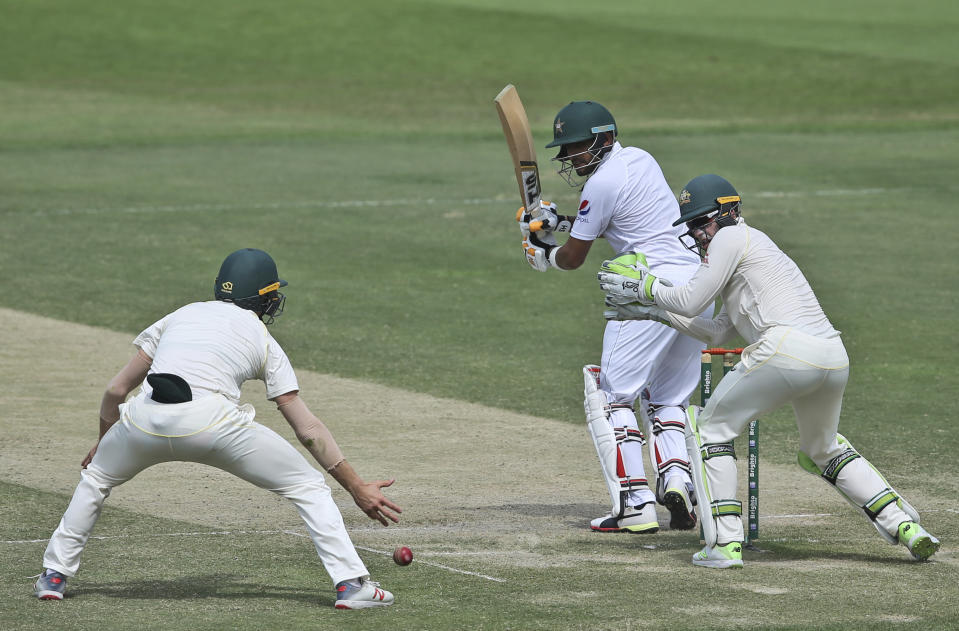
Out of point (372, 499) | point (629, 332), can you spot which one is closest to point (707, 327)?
point (629, 332)

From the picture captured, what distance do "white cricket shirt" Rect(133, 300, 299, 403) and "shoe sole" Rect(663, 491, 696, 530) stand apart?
274cm

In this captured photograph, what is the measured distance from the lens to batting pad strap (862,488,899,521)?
8.24 m

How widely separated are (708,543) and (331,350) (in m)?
6.84

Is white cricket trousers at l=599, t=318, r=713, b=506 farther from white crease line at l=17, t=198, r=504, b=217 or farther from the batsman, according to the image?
white crease line at l=17, t=198, r=504, b=217

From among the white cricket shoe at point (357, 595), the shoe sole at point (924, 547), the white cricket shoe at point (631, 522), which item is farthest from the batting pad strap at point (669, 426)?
the white cricket shoe at point (357, 595)

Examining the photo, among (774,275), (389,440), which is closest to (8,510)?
(389,440)

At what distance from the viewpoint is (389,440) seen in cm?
1120

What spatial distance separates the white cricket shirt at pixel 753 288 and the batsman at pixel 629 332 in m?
1.01

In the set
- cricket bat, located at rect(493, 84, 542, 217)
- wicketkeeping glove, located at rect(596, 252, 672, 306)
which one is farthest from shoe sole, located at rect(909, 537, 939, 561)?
cricket bat, located at rect(493, 84, 542, 217)

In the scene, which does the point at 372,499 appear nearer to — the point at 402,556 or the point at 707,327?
the point at 402,556

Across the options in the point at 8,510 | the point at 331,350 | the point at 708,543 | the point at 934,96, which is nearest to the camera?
the point at 708,543

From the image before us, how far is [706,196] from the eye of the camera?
26.9 feet

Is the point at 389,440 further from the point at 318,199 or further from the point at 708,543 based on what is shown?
the point at 318,199

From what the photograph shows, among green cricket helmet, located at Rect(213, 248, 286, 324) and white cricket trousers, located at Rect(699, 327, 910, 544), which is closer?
green cricket helmet, located at Rect(213, 248, 286, 324)
